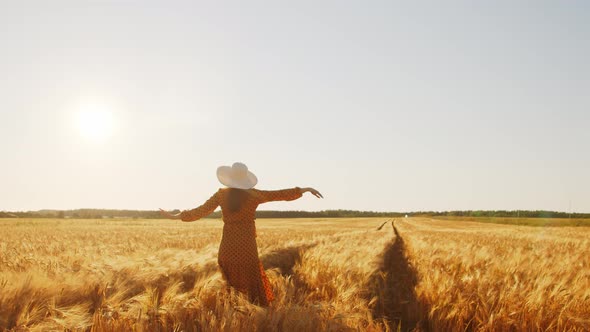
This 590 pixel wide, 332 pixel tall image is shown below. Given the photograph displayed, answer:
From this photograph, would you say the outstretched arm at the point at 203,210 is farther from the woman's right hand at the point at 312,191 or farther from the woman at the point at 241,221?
the woman's right hand at the point at 312,191

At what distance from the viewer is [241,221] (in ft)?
18.3

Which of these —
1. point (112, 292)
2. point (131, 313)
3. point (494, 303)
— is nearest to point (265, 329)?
point (131, 313)

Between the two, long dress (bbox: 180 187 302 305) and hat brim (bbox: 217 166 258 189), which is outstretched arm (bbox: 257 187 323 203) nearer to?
long dress (bbox: 180 187 302 305)

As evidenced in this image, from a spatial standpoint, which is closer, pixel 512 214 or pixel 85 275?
pixel 85 275

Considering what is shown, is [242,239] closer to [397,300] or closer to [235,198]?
[235,198]

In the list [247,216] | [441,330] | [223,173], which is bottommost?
[441,330]

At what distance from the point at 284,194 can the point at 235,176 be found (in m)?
0.68

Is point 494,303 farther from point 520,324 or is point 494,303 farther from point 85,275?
point 85,275

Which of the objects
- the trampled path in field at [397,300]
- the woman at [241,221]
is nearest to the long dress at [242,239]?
the woman at [241,221]

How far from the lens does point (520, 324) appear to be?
4062 mm

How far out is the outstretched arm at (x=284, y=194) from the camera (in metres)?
5.54

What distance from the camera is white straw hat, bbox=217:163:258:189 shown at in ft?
17.5

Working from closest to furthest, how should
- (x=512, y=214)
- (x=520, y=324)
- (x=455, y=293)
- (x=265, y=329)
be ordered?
(x=265, y=329)
(x=520, y=324)
(x=455, y=293)
(x=512, y=214)

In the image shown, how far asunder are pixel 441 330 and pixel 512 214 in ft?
404
